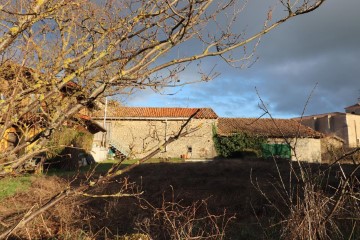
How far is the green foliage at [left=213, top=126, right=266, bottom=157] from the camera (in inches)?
1246

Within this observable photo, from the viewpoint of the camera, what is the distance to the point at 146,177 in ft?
44.8

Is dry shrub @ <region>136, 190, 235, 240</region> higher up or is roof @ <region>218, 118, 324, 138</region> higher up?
roof @ <region>218, 118, 324, 138</region>

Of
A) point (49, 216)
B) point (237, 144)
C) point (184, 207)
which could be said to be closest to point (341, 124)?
point (237, 144)

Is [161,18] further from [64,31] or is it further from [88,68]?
[64,31]

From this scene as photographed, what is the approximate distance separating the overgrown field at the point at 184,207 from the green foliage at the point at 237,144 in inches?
640

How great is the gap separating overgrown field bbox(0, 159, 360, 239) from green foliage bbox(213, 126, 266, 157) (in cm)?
1627

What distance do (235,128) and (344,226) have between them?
A: 28.5 metres

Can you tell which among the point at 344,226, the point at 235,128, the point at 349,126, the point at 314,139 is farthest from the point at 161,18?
the point at 349,126

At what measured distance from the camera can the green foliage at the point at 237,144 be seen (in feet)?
104

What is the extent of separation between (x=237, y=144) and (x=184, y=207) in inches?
1061

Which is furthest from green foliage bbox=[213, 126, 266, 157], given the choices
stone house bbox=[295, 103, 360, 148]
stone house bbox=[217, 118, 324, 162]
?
stone house bbox=[295, 103, 360, 148]

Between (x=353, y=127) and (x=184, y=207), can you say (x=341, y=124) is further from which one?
(x=184, y=207)

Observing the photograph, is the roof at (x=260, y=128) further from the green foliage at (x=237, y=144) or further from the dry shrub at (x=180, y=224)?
the dry shrub at (x=180, y=224)

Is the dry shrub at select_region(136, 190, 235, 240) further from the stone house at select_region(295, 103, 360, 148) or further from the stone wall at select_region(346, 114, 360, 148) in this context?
the stone wall at select_region(346, 114, 360, 148)
